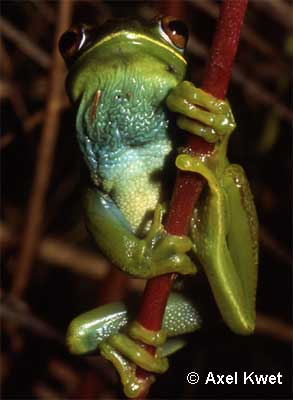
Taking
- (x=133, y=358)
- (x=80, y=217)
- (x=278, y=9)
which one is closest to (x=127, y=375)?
(x=133, y=358)

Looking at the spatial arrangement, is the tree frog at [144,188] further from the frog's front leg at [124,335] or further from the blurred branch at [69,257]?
the blurred branch at [69,257]

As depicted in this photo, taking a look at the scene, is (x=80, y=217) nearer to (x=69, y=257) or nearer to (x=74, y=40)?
(x=69, y=257)

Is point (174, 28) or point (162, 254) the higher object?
point (174, 28)

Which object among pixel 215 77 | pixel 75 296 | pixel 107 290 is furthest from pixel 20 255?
pixel 215 77

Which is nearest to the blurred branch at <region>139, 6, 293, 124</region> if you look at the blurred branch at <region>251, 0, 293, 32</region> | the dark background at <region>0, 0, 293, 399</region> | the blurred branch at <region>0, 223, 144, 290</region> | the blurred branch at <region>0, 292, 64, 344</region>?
the dark background at <region>0, 0, 293, 399</region>

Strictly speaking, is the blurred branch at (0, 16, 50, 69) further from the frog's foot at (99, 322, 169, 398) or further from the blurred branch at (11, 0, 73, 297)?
the frog's foot at (99, 322, 169, 398)

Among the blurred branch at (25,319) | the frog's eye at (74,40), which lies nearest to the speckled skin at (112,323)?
the frog's eye at (74,40)

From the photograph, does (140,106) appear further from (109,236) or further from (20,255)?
(20,255)

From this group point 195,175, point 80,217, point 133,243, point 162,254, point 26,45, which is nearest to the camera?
point 195,175
